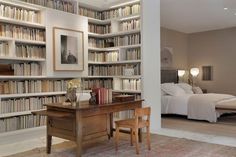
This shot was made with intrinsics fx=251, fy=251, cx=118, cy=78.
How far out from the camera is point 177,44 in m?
9.48

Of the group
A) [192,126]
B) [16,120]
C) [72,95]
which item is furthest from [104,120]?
[192,126]

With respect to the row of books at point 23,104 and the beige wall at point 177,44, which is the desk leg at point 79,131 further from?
the beige wall at point 177,44

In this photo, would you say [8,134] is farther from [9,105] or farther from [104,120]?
[104,120]

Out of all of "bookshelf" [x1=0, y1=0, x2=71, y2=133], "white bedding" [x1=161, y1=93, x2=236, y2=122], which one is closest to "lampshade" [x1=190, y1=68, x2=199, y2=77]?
"white bedding" [x1=161, y1=93, x2=236, y2=122]

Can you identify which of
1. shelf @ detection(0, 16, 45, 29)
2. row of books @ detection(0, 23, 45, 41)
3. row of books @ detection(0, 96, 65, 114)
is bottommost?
row of books @ detection(0, 96, 65, 114)

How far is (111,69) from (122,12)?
1341 mm

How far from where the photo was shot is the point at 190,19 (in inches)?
310

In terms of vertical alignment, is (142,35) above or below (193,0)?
below

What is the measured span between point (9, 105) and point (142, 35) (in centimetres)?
289

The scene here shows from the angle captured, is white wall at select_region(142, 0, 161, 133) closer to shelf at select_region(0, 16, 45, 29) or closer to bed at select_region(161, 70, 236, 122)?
bed at select_region(161, 70, 236, 122)

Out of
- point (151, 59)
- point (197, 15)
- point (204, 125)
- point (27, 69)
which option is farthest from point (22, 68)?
point (197, 15)

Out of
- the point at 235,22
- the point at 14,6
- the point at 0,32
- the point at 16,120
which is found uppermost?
the point at 235,22

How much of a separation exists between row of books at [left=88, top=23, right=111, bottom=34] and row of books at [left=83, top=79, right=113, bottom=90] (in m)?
1.18

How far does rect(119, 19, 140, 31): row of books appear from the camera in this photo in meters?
5.42
